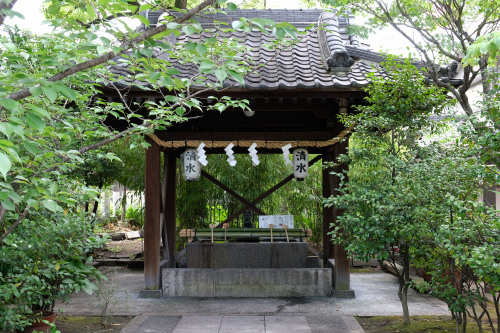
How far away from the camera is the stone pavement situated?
5.40m

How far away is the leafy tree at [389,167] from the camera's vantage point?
4574 mm

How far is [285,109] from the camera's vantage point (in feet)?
21.8

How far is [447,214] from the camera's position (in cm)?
424

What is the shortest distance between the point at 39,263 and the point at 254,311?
10.1ft

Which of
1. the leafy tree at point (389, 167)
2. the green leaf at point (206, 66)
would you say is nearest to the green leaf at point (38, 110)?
the green leaf at point (206, 66)

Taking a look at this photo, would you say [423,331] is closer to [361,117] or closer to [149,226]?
[361,117]

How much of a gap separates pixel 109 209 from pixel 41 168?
1674cm

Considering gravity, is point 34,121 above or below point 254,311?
above

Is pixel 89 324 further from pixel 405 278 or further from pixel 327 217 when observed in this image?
pixel 327 217

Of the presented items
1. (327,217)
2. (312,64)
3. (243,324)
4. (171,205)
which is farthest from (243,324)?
(171,205)

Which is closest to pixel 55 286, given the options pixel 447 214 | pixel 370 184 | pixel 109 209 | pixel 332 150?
pixel 370 184

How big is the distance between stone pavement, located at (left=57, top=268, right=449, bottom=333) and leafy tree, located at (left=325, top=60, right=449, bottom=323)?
38.1 inches

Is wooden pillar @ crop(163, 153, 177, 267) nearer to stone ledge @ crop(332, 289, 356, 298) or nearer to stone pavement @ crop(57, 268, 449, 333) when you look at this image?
stone pavement @ crop(57, 268, 449, 333)

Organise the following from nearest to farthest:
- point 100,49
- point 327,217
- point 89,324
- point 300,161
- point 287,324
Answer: point 100,49 → point 287,324 → point 89,324 → point 300,161 → point 327,217
